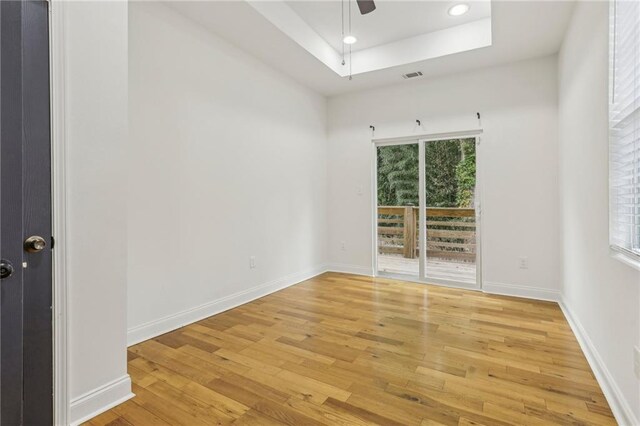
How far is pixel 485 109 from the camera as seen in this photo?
4113 millimetres

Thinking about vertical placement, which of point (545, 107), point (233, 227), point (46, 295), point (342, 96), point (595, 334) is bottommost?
point (595, 334)

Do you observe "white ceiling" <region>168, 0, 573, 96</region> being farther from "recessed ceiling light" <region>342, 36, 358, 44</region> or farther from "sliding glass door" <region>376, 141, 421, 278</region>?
"sliding glass door" <region>376, 141, 421, 278</region>

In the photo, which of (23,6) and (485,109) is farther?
(485,109)

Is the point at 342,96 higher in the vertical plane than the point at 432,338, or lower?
higher

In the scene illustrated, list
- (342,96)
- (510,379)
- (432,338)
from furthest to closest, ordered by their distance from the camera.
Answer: (342,96) < (432,338) < (510,379)

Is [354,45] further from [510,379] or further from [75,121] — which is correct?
[510,379]

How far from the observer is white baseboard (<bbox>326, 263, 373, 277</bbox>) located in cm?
498

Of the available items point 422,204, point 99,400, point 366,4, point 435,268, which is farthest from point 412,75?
point 99,400

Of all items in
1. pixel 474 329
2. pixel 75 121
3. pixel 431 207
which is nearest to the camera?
pixel 75 121

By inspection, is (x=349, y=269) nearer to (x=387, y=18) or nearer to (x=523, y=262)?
(x=523, y=262)

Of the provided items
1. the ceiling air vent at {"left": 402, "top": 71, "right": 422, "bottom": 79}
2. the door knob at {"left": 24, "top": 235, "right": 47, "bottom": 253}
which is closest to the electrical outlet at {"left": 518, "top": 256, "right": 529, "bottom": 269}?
the ceiling air vent at {"left": 402, "top": 71, "right": 422, "bottom": 79}

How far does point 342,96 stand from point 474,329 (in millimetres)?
3759

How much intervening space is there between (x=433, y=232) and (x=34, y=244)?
4.10 meters

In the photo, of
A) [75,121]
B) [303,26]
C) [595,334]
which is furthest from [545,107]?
[75,121]
